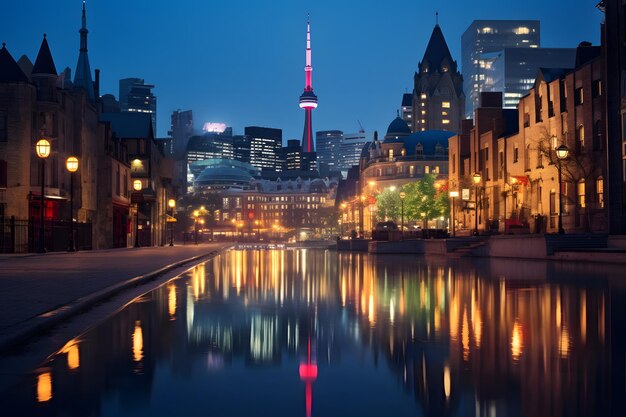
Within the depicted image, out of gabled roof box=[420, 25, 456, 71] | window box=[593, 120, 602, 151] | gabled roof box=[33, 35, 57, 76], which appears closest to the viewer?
window box=[593, 120, 602, 151]

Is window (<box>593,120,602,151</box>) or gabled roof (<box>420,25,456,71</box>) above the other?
gabled roof (<box>420,25,456,71</box>)

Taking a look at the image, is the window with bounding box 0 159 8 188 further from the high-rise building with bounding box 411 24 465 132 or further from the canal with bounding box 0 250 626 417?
the high-rise building with bounding box 411 24 465 132

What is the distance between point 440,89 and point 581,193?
144 metres

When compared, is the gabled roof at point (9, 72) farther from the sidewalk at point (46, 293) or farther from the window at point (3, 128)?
the sidewalk at point (46, 293)

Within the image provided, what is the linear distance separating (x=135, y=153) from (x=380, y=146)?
3792 inches

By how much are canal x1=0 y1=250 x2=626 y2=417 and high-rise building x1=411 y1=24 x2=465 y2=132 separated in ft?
590

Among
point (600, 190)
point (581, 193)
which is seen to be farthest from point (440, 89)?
point (600, 190)

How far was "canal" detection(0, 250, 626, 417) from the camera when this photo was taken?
5.92 m

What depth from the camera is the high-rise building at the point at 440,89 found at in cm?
19000

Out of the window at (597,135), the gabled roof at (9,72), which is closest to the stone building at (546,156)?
the window at (597,135)

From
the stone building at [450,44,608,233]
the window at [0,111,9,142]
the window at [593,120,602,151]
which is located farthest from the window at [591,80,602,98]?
the window at [0,111,9,142]

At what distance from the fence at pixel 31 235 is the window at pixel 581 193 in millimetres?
31834

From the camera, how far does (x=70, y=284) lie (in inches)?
685

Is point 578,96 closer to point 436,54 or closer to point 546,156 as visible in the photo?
point 546,156
